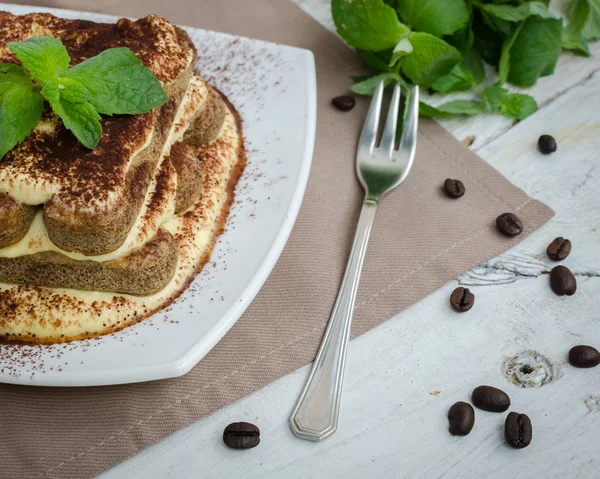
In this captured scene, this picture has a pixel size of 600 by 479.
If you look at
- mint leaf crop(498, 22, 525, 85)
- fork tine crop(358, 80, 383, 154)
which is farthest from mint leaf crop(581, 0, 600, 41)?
fork tine crop(358, 80, 383, 154)

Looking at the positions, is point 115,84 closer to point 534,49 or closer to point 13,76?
point 13,76

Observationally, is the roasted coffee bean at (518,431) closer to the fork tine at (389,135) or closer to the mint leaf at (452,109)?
the fork tine at (389,135)

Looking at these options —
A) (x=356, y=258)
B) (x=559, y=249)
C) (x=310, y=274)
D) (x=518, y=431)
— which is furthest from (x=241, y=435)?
(x=559, y=249)

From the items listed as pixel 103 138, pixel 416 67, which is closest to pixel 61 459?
pixel 103 138

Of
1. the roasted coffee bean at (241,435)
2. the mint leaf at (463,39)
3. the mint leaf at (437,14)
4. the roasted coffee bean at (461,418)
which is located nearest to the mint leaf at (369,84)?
the mint leaf at (437,14)

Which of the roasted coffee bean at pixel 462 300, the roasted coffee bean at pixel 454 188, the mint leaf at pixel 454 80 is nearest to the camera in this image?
the roasted coffee bean at pixel 462 300

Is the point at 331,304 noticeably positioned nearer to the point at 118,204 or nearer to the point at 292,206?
the point at 292,206
